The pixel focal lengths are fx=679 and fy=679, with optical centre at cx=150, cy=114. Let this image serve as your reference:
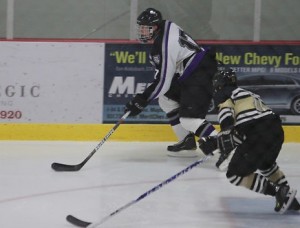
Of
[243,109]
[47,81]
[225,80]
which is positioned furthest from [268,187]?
[47,81]

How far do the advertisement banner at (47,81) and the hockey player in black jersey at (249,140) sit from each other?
2.19 metres

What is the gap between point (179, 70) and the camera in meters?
4.63

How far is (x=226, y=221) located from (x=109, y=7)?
9.94ft

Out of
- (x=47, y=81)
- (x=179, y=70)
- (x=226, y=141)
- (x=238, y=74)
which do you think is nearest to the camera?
(x=226, y=141)

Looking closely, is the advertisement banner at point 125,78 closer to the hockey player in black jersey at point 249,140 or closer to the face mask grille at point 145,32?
the face mask grille at point 145,32

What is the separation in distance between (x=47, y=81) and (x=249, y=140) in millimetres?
2479

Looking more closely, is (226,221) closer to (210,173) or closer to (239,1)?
(210,173)

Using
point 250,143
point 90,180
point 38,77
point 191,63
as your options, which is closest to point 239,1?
point 191,63

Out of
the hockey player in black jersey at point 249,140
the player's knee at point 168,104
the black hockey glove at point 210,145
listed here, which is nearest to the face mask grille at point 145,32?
the player's knee at point 168,104

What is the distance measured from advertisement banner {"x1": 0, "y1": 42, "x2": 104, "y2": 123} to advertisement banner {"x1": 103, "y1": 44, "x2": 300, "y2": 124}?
153 mm

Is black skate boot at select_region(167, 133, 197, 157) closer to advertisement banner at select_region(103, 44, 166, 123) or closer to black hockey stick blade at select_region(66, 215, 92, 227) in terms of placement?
advertisement banner at select_region(103, 44, 166, 123)

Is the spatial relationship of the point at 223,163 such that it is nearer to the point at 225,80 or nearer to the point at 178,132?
the point at 178,132

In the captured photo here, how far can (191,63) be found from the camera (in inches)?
181

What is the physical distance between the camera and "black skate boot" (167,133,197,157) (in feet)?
16.1
